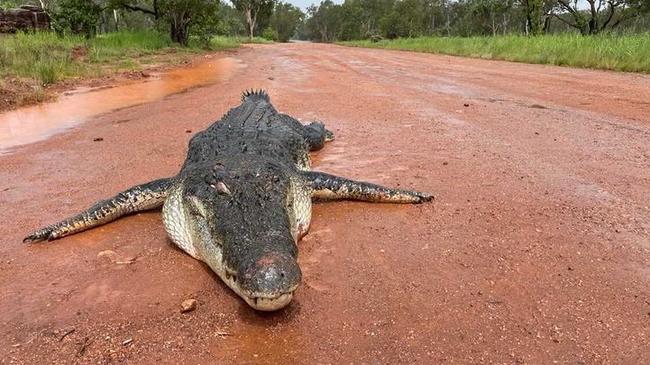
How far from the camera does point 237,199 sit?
2877 millimetres

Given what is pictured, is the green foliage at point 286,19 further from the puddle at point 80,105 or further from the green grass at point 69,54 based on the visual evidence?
the puddle at point 80,105

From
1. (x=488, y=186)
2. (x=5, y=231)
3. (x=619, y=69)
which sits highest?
(x=619, y=69)

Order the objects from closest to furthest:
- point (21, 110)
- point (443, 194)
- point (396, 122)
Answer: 1. point (443, 194)
2. point (396, 122)
3. point (21, 110)

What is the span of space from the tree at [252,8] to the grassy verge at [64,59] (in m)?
32.5

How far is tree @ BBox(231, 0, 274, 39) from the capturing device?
5428 centimetres

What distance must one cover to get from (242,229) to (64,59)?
1414 cm

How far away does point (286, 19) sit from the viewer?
96.6 meters

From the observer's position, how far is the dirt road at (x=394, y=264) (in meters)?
2.32

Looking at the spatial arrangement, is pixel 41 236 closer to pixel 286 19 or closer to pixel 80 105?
pixel 80 105

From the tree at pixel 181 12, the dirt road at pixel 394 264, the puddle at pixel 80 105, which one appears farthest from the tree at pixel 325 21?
the dirt road at pixel 394 264

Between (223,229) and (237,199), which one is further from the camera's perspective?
(237,199)

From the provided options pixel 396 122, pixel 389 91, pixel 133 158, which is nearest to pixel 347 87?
pixel 389 91

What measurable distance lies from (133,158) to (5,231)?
2.03 m

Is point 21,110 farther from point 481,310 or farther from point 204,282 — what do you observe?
point 481,310
